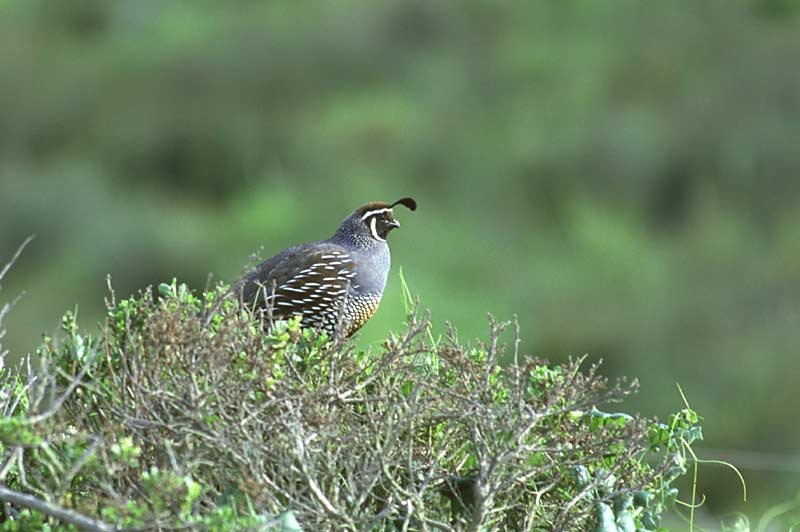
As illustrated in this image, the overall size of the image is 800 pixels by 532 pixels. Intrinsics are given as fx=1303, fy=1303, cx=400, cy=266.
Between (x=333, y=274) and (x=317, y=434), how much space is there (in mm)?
2573

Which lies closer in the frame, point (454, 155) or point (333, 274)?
point (333, 274)

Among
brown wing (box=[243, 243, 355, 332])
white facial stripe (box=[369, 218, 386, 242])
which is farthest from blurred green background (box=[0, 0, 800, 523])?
brown wing (box=[243, 243, 355, 332])

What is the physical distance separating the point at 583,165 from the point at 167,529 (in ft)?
74.0

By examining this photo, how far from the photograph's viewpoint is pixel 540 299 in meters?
21.4

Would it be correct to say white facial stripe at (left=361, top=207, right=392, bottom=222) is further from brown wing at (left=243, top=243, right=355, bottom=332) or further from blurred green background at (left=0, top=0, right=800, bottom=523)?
blurred green background at (left=0, top=0, right=800, bottom=523)

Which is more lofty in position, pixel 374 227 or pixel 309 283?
pixel 374 227

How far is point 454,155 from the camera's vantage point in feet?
84.4

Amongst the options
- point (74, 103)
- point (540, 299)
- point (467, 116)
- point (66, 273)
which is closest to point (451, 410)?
point (540, 299)

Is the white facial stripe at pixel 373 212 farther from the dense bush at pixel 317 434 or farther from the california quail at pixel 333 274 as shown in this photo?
the dense bush at pixel 317 434

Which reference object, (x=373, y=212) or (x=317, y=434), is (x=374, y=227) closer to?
(x=373, y=212)

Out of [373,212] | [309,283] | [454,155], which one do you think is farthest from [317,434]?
[454,155]

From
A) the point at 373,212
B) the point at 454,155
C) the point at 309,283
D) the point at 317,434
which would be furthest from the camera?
the point at 454,155

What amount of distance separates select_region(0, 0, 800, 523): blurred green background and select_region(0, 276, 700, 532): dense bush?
552 inches

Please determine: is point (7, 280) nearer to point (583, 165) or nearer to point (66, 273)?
point (66, 273)
